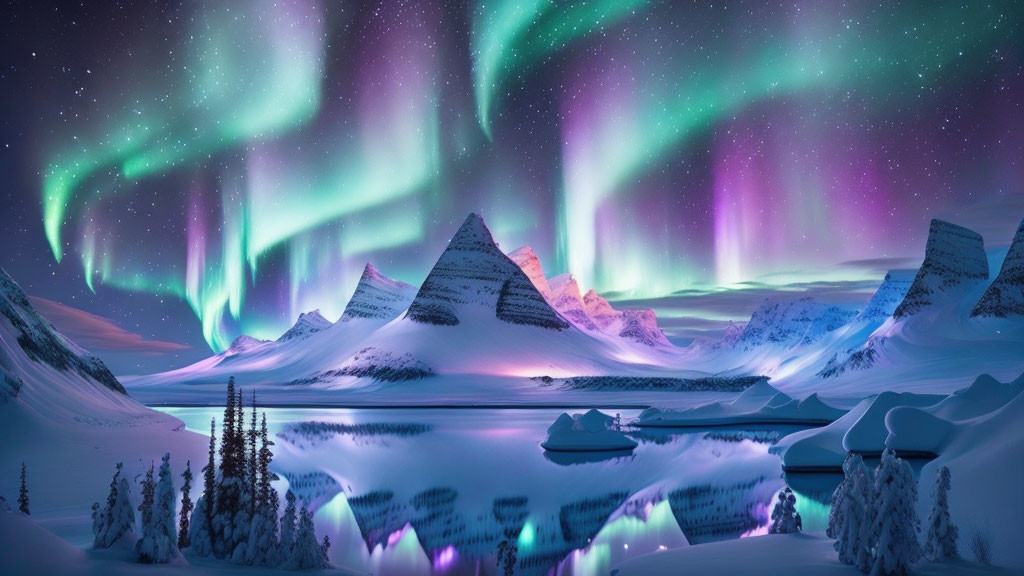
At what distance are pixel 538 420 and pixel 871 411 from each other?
168ft

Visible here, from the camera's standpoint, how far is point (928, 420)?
34531 mm

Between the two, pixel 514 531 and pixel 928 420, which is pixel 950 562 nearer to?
pixel 514 531

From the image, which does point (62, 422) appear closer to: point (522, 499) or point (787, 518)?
point (522, 499)

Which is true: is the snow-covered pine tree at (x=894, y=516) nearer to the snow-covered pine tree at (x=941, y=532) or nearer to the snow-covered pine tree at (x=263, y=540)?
the snow-covered pine tree at (x=941, y=532)

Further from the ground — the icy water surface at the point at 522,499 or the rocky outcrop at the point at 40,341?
the rocky outcrop at the point at 40,341

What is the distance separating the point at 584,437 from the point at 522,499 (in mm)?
19370

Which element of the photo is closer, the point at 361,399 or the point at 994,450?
the point at 994,450

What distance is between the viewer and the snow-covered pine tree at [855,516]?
50.4 ft

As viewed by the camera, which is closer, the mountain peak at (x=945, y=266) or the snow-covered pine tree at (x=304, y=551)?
the snow-covered pine tree at (x=304, y=551)

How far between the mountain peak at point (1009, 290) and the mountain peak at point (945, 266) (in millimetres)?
14010

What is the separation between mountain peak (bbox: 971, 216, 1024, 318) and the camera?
481 feet

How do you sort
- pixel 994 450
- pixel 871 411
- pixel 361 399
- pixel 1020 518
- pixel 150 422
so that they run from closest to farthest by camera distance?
pixel 1020 518, pixel 994 450, pixel 871 411, pixel 150 422, pixel 361 399

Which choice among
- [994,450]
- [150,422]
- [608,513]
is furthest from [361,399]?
[994,450]

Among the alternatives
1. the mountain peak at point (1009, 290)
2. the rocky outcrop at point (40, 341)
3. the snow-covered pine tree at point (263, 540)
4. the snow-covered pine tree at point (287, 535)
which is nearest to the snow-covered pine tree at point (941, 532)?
the snow-covered pine tree at point (287, 535)
